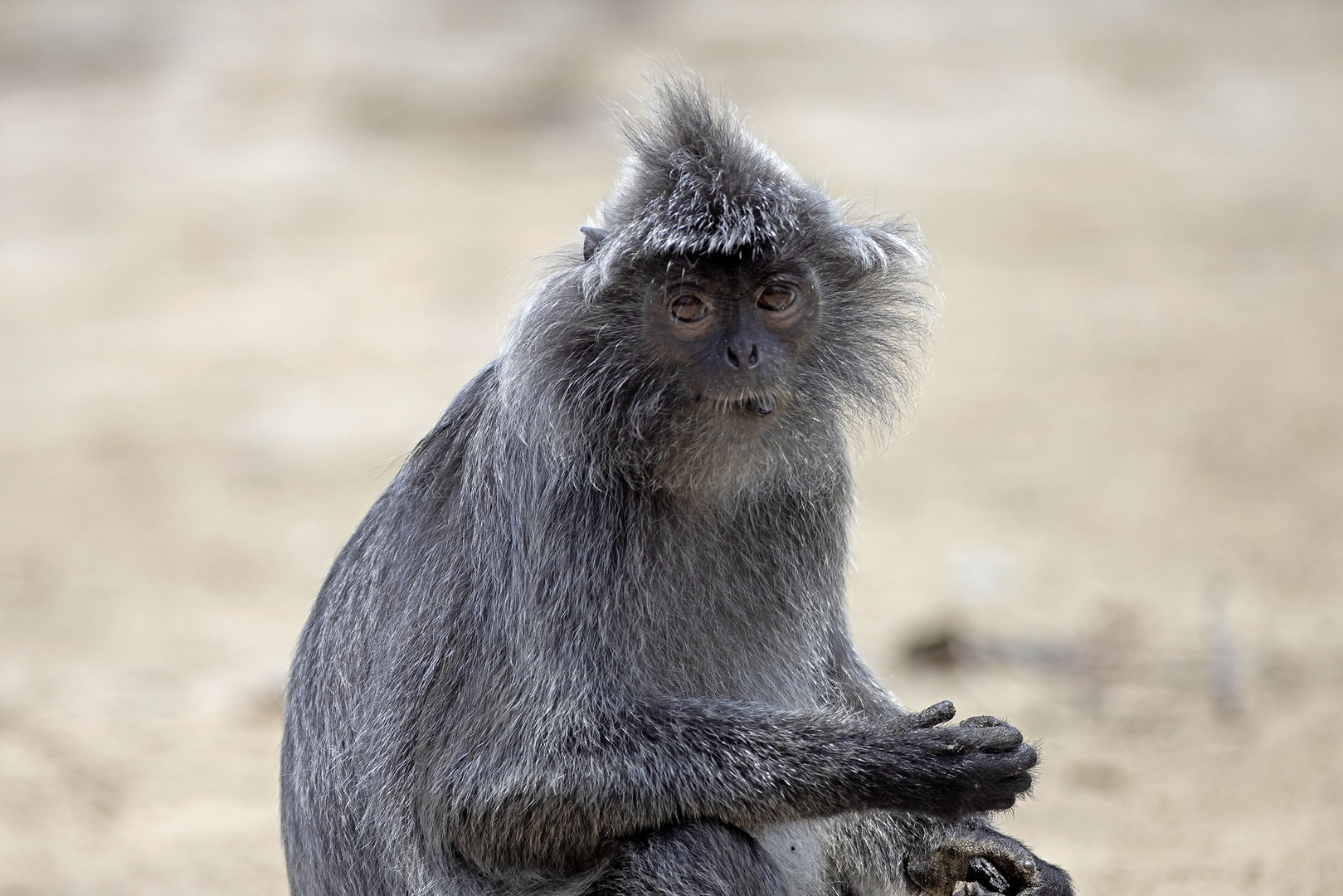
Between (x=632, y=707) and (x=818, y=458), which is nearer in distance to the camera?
(x=632, y=707)

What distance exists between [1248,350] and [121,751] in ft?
26.9

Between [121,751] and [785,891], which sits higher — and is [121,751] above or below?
above

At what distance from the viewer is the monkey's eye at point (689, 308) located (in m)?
3.39

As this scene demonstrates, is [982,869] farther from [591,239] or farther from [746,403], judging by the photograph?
[591,239]

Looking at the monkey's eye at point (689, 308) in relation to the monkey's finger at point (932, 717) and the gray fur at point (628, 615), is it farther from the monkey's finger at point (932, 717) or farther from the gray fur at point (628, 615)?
the monkey's finger at point (932, 717)

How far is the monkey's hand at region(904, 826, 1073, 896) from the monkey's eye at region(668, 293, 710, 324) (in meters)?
1.58

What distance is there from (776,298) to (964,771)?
3.95ft

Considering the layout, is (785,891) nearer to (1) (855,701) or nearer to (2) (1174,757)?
(1) (855,701)

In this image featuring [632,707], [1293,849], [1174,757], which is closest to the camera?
[632,707]

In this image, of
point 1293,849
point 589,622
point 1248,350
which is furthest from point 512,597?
point 1248,350

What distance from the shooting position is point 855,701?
4152 millimetres

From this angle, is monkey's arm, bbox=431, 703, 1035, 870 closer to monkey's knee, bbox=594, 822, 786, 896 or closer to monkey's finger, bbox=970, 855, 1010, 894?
monkey's knee, bbox=594, 822, 786, 896

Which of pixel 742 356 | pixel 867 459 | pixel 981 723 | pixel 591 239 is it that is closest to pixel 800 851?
pixel 981 723

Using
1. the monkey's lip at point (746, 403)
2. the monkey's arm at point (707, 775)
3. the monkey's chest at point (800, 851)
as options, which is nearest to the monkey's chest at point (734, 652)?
the monkey's arm at point (707, 775)
